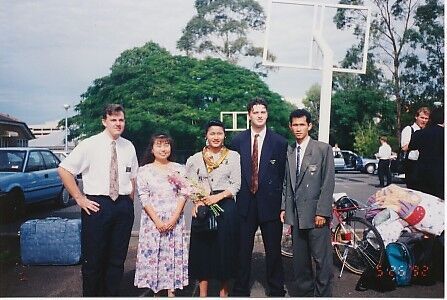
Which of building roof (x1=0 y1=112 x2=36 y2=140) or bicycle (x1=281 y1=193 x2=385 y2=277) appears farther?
building roof (x1=0 y1=112 x2=36 y2=140)

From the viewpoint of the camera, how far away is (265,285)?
386 centimetres

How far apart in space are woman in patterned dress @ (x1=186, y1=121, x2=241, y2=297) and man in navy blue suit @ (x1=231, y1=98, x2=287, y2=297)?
0.31 feet

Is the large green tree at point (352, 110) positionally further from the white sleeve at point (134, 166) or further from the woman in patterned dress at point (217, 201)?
the white sleeve at point (134, 166)

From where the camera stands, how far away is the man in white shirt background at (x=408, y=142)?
4289 mm

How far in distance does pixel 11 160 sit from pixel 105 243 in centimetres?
276


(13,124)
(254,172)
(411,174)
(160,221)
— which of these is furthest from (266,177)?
(13,124)

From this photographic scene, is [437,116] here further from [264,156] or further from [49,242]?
[49,242]

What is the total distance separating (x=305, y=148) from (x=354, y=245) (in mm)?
1297

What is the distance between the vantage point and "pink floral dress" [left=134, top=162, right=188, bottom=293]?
337 centimetres

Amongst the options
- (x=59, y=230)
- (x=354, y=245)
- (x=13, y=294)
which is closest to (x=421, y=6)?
(x=354, y=245)

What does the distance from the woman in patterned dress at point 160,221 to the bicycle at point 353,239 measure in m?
1.35

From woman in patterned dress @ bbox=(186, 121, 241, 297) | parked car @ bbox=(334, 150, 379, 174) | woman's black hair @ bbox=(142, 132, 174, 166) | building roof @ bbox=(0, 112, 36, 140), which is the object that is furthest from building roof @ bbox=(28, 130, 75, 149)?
parked car @ bbox=(334, 150, 379, 174)

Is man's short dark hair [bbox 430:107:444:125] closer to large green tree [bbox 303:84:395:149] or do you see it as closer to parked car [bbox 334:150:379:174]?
large green tree [bbox 303:84:395:149]

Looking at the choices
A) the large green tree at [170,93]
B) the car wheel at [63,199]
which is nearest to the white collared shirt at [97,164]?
the large green tree at [170,93]
